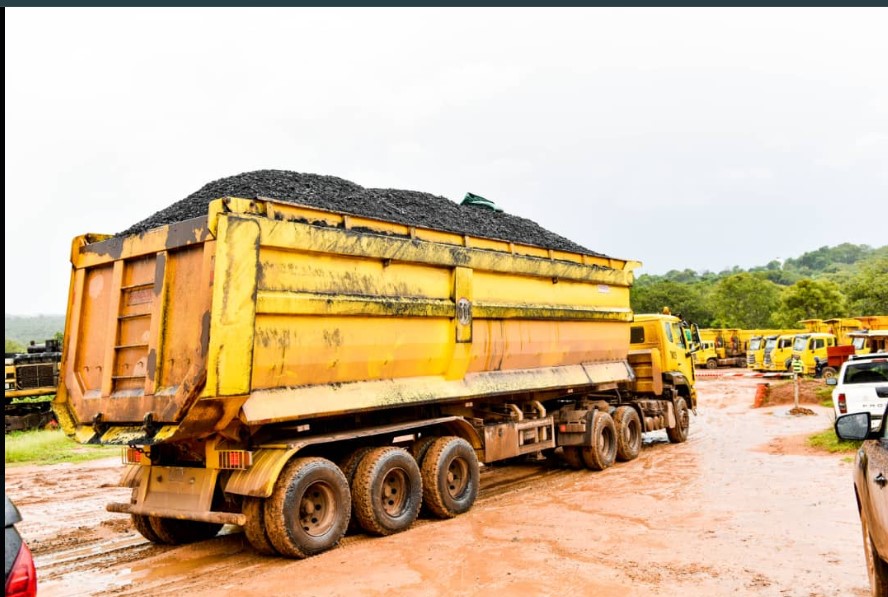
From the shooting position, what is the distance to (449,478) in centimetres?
854

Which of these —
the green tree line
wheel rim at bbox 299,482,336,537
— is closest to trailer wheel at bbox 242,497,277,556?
wheel rim at bbox 299,482,336,537

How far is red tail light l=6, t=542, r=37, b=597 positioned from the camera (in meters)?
2.73

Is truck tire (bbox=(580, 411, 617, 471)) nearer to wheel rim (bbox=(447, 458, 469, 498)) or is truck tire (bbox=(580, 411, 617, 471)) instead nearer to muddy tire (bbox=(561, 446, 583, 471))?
muddy tire (bbox=(561, 446, 583, 471))

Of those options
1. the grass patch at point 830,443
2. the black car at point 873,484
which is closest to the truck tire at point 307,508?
the black car at point 873,484

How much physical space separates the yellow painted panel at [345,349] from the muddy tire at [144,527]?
2.18m

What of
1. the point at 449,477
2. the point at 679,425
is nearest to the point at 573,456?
the point at 449,477

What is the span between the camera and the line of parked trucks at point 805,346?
2739 cm

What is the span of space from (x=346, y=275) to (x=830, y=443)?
938 cm

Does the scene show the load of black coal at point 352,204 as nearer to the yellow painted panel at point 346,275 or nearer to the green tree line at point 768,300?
the yellow painted panel at point 346,275

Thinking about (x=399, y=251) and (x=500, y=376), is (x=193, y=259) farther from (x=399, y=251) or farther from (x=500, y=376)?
(x=500, y=376)

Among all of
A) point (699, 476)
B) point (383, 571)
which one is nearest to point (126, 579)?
point (383, 571)

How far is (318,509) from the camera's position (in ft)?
23.3

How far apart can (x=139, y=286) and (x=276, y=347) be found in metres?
1.58

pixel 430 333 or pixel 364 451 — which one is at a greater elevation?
pixel 430 333
